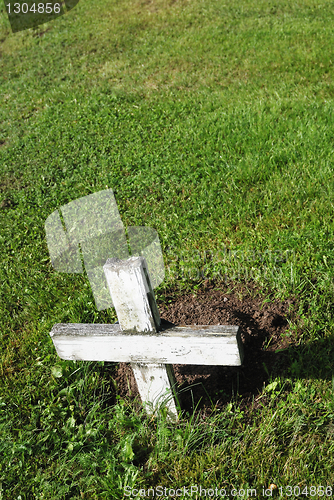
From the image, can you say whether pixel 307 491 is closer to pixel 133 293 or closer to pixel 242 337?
pixel 242 337

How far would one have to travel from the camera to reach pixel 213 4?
33.7 feet

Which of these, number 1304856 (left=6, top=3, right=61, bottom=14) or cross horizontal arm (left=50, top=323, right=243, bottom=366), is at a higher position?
number 1304856 (left=6, top=3, right=61, bottom=14)

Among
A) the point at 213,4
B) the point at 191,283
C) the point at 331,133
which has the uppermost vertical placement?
the point at 213,4

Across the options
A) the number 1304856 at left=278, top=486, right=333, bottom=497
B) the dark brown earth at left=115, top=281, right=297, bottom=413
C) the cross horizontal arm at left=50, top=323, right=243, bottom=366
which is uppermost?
the cross horizontal arm at left=50, top=323, right=243, bottom=366

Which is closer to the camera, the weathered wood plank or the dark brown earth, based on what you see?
the weathered wood plank

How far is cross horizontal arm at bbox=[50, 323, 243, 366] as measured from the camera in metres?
1.94

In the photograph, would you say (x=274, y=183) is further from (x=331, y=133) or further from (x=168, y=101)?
(x=168, y=101)

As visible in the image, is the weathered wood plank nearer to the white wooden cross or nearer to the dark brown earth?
the white wooden cross

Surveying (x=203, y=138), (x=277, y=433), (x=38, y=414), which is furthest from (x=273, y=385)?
(x=203, y=138)

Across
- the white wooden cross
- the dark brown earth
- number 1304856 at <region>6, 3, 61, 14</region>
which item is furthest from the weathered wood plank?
number 1304856 at <region>6, 3, 61, 14</region>

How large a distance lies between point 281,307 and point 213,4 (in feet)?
32.2

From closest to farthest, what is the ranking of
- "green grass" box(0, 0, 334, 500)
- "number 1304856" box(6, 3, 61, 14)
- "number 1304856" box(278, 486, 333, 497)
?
"number 1304856" box(278, 486, 333, 497) → "green grass" box(0, 0, 334, 500) → "number 1304856" box(6, 3, 61, 14)

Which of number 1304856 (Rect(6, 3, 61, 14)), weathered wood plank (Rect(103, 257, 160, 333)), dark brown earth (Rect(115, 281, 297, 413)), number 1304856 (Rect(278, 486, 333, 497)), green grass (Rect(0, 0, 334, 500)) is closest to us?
weathered wood plank (Rect(103, 257, 160, 333))

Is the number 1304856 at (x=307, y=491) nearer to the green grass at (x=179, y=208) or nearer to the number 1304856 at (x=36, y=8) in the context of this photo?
the green grass at (x=179, y=208)
